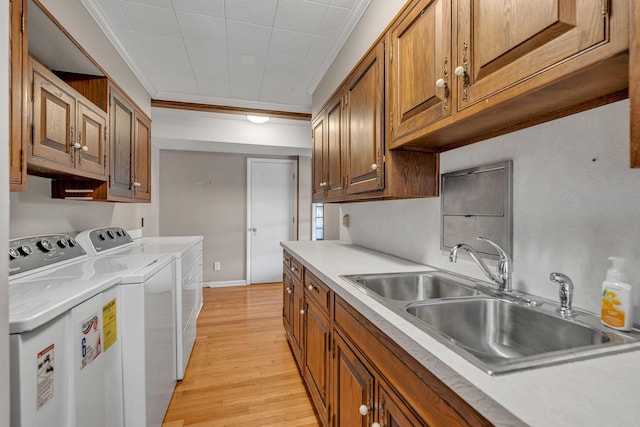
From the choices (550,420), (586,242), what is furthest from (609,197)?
(550,420)

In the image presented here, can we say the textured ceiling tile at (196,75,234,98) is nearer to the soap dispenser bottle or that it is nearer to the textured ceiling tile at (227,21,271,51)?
the textured ceiling tile at (227,21,271,51)

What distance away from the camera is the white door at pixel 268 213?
4656 mm

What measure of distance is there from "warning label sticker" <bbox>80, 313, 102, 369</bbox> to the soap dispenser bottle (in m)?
1.61

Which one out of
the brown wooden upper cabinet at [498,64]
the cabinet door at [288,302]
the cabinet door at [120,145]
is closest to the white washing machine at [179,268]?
the cabinet door at [120,145]

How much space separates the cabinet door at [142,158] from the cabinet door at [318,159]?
161 cm

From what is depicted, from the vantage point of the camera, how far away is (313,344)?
1.71 m

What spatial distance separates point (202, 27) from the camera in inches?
85.7

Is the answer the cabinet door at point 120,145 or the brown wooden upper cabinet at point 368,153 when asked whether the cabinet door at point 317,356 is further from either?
the cabinet door at point 120,145

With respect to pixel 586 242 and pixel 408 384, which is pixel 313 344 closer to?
pixel 408 384

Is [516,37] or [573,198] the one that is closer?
[516,37]

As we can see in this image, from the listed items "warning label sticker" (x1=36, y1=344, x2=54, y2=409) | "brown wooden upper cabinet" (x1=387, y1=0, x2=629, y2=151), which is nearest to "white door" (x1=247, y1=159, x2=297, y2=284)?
"brown wooden upper cabinet" (x1=387, y1=0, x2=629, y2=151)

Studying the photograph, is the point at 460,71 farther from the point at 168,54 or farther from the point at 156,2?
the point at 168,54

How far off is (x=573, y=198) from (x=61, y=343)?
5.49 feet

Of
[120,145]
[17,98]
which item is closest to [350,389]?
[17,98]
